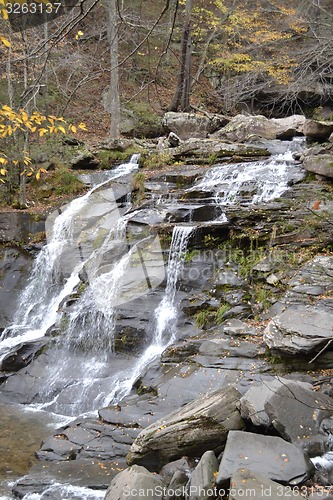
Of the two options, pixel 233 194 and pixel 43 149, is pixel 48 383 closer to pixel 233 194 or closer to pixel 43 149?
pixel 233 194

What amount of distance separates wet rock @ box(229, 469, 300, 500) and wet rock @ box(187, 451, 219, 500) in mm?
350

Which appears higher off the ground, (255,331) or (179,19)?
(179,19)

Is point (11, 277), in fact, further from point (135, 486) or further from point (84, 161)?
point (135, 486)

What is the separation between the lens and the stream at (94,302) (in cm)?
759

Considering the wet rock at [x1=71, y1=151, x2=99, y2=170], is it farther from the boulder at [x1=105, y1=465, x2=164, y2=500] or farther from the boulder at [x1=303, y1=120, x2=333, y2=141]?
the boulder at [x1=105, y1=465, x2=164, y2=500]

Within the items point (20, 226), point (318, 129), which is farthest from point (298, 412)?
point (318, 129)

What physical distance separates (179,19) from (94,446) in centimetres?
2432

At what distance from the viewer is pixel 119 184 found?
534 inches

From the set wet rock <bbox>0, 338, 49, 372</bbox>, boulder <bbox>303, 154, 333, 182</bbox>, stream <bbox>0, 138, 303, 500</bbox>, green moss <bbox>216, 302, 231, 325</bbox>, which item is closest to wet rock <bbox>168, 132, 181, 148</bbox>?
stream <bbox>0, 138, 303, 500</bbox>

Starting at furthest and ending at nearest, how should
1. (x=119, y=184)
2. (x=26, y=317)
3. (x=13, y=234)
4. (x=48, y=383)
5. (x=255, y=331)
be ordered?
(x=119, y=184)
(x=13, y=234)
(x=26, y=317)
(x=48, y=383)
(x=255, y=331)

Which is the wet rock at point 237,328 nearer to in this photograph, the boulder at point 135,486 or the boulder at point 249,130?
the boulder at point 135,486

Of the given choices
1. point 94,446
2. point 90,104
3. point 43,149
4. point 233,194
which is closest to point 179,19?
point 90,104

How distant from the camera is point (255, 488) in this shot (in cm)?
394

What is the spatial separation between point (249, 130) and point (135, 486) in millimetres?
14081
